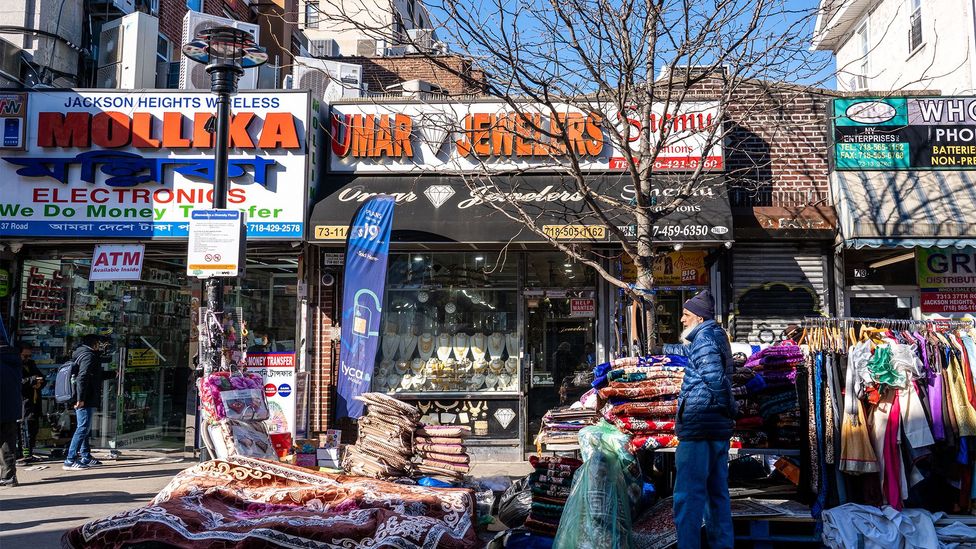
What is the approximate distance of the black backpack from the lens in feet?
33.8

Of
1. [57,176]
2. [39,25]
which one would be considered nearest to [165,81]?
[39,25]

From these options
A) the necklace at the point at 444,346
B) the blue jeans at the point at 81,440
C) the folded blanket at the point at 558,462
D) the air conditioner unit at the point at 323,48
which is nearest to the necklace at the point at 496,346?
the necklace at the point at 444,346

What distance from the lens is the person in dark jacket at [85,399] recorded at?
10.0 meters

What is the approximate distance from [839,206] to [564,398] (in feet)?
15.4

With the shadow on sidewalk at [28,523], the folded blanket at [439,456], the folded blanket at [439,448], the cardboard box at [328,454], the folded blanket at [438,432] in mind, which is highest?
the folded blanket at [438,432]

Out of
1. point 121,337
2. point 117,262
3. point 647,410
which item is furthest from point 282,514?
point 121,337

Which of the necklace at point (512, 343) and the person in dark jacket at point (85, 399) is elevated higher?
the necklace at point (512, 343)

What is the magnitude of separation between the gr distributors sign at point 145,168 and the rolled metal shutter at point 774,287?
6.28 metres

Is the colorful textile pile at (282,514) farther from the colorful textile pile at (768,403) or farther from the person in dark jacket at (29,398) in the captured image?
the person in dark jacket at (29,398)

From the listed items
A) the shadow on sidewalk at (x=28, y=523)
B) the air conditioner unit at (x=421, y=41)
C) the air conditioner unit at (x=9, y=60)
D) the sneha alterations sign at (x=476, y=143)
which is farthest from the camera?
the air conditioner unit at (x=9, y=60)

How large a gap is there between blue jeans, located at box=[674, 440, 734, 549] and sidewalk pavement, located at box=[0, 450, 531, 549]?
13.0ft

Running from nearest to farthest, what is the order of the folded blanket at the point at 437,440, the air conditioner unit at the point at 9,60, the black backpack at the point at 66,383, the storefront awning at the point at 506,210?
the folded blanket at the point at 437,440 → the storefront awning at the point at 506,210 → the black backpack at the point at 66,383 → the air conditioner unit at the point at 9,60

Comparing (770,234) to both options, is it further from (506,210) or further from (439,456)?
(439,456)

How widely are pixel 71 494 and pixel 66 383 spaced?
2.59 meters
